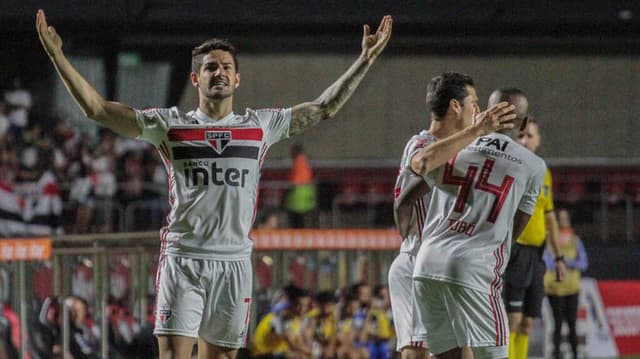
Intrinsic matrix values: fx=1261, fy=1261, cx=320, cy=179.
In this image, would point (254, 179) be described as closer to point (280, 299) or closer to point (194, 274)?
point (194, 274)

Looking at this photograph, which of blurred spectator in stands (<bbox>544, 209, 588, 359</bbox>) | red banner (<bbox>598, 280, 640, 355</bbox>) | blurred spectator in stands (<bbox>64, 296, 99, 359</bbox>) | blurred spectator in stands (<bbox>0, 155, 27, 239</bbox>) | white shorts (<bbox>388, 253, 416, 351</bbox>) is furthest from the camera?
red banner (<bbox>598, 280, 640, 355</bbox>)

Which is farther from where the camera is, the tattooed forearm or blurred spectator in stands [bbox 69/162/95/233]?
blurred spectator in stands [bbox 69/162/95/233]

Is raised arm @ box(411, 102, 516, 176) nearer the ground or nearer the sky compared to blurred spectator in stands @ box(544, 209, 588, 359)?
nearer the sky

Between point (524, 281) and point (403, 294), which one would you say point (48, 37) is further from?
point (524, 281)

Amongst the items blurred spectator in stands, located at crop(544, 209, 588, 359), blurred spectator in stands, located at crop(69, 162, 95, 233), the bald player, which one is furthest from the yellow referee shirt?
blurred spectator in stands, located at crop(69, 162, 95, 233)

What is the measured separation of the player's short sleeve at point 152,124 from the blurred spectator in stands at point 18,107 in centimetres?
1055

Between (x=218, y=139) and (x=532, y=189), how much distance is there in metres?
1.46

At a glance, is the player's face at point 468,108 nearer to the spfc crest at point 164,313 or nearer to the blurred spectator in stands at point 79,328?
the spfc crest at point 164,313

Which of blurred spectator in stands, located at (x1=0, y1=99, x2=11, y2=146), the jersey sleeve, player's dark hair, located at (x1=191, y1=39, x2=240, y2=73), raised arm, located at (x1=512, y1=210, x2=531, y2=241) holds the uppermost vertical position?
blurred spectator in stands, located at (x1=0, y1=99, x2=11, y2=146)

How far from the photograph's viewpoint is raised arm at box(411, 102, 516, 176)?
17.2ft

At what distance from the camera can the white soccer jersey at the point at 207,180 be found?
18.3 feet

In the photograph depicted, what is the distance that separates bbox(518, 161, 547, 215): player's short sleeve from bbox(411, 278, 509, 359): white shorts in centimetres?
51

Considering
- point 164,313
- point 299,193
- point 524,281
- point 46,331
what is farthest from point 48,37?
point 299,193

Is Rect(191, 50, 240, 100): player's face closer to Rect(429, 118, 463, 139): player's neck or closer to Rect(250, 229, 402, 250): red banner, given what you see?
Rect(429, 118, 463, 139): player's neck
